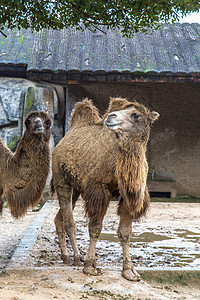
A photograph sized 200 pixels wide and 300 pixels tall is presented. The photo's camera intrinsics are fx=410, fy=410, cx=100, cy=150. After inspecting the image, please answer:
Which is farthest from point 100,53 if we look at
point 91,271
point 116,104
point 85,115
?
point 91,271

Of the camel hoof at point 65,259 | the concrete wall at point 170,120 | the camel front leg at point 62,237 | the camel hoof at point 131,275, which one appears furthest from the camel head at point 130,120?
the concrete wall at point 170,120

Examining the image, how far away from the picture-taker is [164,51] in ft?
34.0

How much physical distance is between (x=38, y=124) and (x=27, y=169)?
472mm

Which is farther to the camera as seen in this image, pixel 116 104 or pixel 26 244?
pixel 26 244

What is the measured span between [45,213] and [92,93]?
4.12m

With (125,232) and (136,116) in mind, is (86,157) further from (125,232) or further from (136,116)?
(125,232)

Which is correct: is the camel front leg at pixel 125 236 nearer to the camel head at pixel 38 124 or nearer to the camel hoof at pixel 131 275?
the camel hoof at pixel 131 275

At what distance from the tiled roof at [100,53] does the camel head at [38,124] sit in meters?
4.89

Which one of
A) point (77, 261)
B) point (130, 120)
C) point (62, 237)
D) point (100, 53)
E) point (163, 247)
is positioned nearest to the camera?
point (130, 120)

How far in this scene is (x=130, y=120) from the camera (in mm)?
3652

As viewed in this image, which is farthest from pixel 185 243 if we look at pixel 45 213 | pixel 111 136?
pixel 45 213

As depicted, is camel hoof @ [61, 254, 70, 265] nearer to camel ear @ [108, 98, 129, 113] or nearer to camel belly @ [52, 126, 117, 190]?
camel belly @ [52, 126, 117, 190]

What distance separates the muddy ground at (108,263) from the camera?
3375mm

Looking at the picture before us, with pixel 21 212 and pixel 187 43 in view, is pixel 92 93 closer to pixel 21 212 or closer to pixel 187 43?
pixel 187 43
